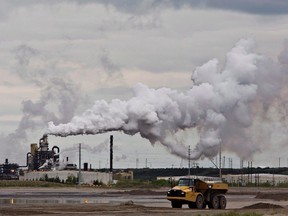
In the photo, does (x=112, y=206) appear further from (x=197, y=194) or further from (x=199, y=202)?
(x=199, y=202)

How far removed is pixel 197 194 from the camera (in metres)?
73.2

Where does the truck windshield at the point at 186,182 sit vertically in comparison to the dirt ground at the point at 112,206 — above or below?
above

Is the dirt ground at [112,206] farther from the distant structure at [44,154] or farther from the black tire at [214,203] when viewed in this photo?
the distant structure at [44,154]

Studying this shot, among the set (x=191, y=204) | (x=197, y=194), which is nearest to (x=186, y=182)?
(x=197, y=194)

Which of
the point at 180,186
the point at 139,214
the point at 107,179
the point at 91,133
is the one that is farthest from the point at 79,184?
the point at 139,214

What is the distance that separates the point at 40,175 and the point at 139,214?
135 meters

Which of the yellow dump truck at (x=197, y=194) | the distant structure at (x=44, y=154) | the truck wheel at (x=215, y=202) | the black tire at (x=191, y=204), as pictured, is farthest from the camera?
the distant structure at (x=44, y=154)

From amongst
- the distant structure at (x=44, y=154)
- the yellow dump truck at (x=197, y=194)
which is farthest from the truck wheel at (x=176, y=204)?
the distant structure at (x=44, y=154)

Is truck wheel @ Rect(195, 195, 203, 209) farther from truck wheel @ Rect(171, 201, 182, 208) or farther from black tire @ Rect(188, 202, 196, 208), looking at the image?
truck wheel @ Rect(171, 201, 182, 208)

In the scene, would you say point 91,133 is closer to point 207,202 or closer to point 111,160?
point 207,202

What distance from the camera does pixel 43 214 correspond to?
188ft

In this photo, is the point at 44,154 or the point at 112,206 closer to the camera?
the point at 112,206

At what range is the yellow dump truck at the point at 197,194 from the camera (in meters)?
72.8

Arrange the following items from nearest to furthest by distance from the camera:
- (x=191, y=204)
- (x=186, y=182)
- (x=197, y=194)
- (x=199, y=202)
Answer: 1. (x=199, y=202)
2. (x=197, y=194)
3. (x=191, y=204)
4. (x=186, y=182)
